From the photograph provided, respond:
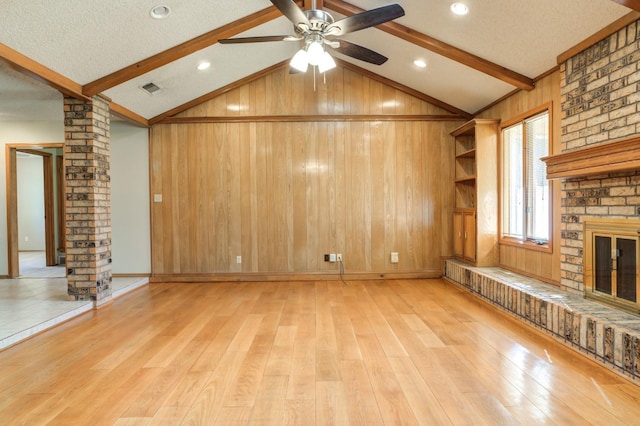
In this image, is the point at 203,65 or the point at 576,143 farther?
the point at 203,65

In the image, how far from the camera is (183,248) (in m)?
5.53

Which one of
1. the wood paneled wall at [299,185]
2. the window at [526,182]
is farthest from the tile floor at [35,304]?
the window at [526,182]

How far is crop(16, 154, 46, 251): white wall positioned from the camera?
31.0 ft

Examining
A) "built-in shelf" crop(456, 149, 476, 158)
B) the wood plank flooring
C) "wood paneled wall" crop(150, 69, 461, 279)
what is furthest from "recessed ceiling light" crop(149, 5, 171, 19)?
"built-in shelf" crop(456, 149, 476, 158)

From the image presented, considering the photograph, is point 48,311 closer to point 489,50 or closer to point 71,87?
point 71,87

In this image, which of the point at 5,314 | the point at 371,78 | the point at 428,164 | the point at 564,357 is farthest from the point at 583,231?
the point at 5,314

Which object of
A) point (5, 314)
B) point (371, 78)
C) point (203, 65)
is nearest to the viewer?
point (5, 314)

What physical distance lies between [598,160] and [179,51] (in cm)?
395

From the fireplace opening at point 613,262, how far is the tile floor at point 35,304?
4878 millimetres

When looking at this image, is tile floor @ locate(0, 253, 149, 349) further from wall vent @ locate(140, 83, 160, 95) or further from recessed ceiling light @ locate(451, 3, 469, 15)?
recessed ceiling light @ locate(451, 3, 469, 15)

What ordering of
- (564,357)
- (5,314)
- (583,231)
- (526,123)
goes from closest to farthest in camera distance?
(564,357) → (583,231) → (5,314) → (526,123)

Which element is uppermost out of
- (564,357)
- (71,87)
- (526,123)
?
(71,87)

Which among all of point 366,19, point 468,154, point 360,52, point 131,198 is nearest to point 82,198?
point 131,198

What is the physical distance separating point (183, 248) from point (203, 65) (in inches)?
104
